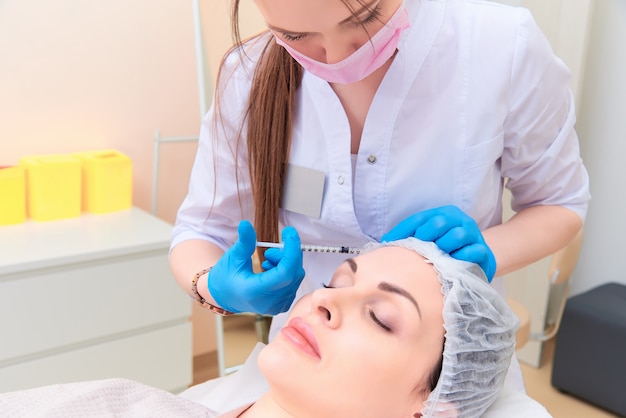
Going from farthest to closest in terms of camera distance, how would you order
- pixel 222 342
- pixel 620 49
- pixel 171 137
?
pixel 620 49
pixel 171 137
pixel 222 342

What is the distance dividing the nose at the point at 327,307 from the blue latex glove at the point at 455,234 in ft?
0.60

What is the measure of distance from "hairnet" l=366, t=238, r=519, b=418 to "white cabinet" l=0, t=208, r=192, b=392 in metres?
1.27

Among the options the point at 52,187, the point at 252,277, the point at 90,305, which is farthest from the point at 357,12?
the point at 52,187

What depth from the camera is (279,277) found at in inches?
40.4

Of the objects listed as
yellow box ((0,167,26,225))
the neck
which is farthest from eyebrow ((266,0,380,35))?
yellow box ((0,167,26,225))

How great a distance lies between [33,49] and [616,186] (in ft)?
8.25

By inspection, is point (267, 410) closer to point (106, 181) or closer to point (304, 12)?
point (304, 12)

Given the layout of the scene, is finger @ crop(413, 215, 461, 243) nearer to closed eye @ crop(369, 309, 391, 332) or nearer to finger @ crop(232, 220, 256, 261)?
closed eye @ crop(369, 309, 391, 332)

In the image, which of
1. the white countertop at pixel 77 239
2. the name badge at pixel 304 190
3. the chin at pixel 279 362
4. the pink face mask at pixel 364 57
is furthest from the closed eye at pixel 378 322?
the white countertop at pixel 77 239

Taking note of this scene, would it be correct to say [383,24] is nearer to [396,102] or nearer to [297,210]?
[396,102]

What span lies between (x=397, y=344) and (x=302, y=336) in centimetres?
16

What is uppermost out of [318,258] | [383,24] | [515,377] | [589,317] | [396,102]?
[383,24]

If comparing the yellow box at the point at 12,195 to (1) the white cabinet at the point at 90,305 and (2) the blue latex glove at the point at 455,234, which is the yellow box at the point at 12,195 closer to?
(1) the white cabinet at the point at 90,305

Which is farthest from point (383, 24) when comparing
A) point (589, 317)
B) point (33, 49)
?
point (589, 317)
